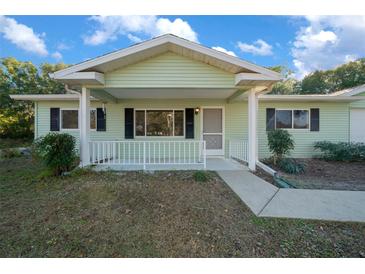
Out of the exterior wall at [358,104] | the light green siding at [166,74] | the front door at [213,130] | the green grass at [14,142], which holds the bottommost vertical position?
the green grass at [14,142]

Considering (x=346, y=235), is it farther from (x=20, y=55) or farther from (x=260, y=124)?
(x=20, y=55)

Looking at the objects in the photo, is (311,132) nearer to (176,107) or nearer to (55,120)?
(176,107)

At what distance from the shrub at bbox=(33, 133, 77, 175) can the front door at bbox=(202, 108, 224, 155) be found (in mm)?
5363

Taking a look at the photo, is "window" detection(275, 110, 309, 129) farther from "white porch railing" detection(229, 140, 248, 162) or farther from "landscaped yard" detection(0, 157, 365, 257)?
"landscaped yard" detection(0, 157, 365, 257)

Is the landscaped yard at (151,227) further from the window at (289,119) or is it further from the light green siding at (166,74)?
the window at (289,119)

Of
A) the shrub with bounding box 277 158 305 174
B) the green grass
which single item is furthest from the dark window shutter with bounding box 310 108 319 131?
the green grass

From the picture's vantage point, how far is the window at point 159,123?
8.87 metres

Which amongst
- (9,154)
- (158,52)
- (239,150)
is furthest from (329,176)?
(9,154)

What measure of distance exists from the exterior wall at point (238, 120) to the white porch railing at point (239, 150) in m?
0.33

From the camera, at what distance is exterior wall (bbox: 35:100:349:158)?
8875 mm

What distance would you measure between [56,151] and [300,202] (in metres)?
6.08

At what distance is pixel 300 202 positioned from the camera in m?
3.98

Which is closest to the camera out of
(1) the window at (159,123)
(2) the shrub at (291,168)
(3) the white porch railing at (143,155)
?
(3) the white porch railing at (143,155)

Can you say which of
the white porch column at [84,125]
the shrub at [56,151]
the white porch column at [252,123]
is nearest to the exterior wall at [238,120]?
the white porch column at [252,123]
